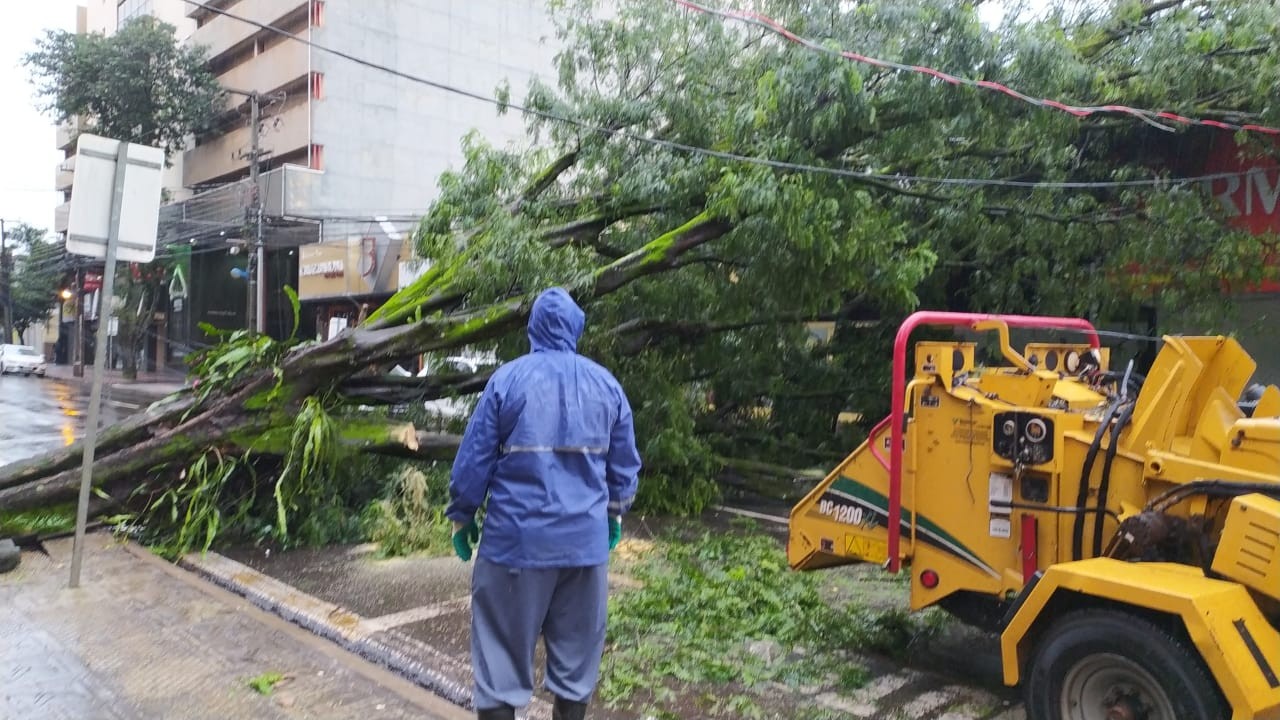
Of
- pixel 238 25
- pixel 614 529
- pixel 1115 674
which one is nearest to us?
pixel 1115 674

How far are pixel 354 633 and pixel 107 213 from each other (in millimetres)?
3329

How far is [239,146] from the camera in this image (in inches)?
1347

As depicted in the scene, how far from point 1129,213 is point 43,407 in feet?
72.2

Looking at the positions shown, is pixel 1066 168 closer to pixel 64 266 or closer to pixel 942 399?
pixel 942 399

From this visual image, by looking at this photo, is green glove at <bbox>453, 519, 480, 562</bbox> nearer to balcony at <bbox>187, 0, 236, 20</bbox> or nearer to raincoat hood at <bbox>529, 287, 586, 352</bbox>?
raincoat hood at <bbox>529, 287, 586, 352</bbox>

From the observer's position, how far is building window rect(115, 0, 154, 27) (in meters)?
41.3

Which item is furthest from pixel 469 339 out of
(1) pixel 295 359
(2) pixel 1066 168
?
(2) pixel 1066 168

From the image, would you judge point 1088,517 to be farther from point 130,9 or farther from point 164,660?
point 130,9

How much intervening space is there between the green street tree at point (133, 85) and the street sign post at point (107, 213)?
102 feet

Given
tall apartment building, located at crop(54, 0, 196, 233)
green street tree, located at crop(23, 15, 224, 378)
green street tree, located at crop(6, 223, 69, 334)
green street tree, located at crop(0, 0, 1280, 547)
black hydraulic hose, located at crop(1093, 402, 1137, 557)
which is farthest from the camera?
green street tree, located at crop(6, 223, 69, 334)

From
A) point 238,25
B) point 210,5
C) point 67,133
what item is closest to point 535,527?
point 238,25

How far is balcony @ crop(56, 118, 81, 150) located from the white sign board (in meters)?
44.1

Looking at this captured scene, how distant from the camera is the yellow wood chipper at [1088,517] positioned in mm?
3336

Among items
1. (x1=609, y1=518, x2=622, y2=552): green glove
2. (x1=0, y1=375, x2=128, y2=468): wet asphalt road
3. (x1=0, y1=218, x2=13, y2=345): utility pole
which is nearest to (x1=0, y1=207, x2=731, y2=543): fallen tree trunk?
(x1=0, y1=375, x2=128, y2=468): wet asphalt road
